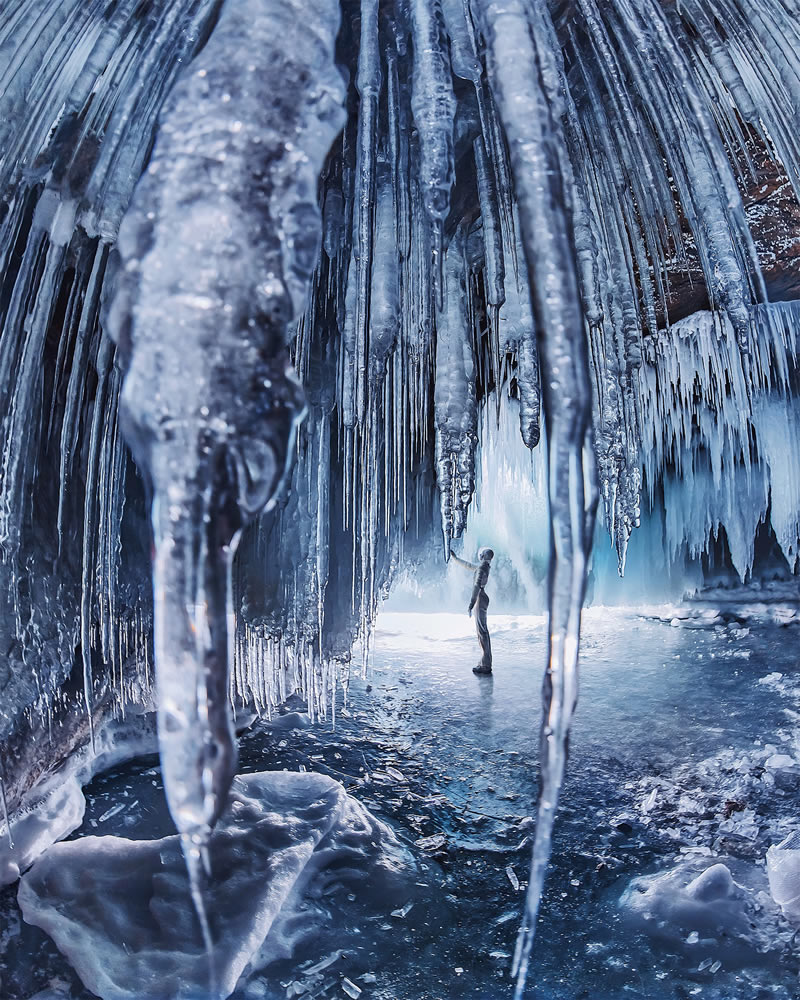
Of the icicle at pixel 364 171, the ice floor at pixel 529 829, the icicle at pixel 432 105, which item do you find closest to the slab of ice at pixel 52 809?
the ice floor at pixel 529 829

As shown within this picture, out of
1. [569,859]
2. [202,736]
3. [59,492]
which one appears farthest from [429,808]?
[202,736]

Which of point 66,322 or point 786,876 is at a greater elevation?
point 66,322

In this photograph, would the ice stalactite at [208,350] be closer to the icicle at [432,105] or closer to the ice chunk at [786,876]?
the icicle at [432,105]

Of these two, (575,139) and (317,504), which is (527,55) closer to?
(575,139)

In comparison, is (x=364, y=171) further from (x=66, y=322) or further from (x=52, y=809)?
(x=52, y=809)

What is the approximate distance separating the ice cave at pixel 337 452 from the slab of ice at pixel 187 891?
17 mm

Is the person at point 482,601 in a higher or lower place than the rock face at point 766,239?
lower

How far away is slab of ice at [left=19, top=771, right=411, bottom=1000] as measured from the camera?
2211mm

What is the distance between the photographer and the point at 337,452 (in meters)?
4.30

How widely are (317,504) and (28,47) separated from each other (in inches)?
112

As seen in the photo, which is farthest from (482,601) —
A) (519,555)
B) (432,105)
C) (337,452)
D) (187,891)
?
(519,555)

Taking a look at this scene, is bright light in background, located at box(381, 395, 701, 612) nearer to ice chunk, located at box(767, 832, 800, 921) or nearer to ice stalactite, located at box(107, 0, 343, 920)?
ice chunk, located at box(767, 832, 800, 921)

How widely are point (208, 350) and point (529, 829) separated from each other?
321cm

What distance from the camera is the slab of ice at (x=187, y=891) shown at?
7.25ft
